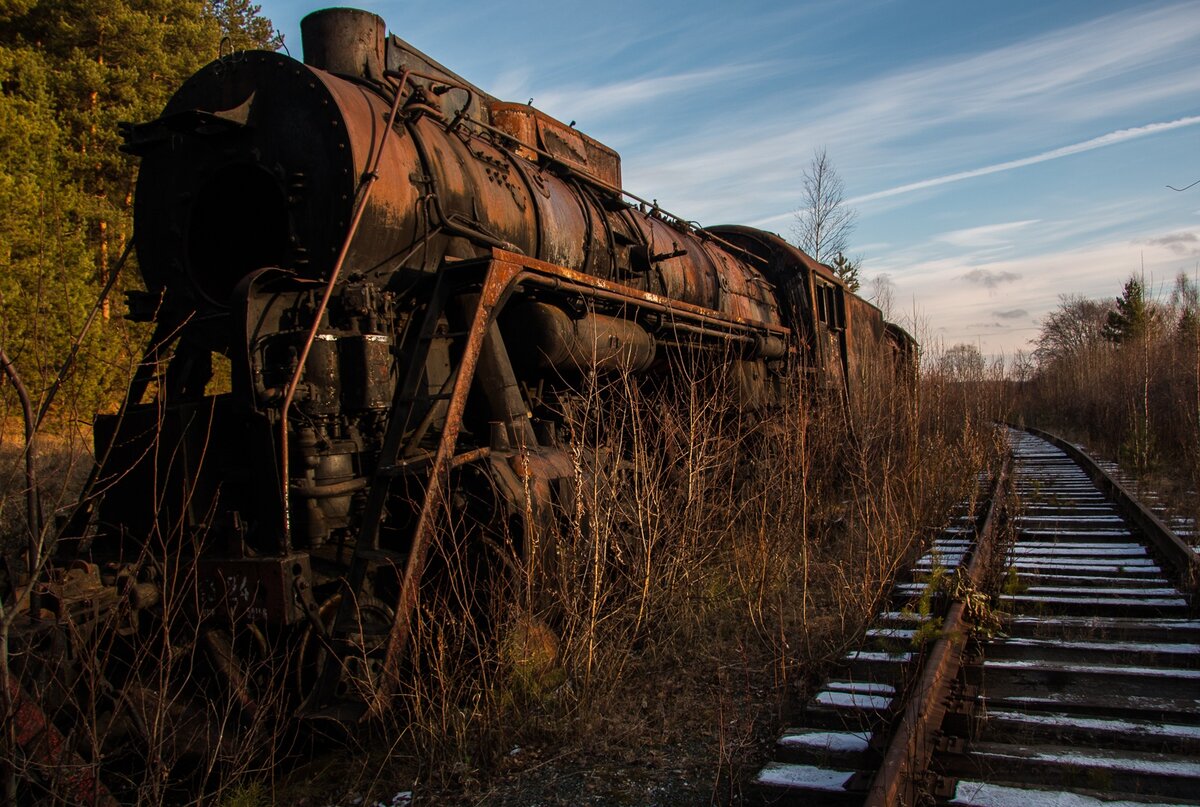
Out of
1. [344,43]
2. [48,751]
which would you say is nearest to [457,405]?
[48,751]

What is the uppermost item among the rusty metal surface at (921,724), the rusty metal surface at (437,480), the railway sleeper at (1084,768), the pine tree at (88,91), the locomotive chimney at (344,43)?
the pine tree at (88,91)

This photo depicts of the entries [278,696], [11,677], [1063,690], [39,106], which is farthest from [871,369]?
[39,106]

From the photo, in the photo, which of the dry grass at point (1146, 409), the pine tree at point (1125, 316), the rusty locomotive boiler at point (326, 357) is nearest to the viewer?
the rusty locomotive boiler at point (326, 357)

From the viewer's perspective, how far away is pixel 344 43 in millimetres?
5508

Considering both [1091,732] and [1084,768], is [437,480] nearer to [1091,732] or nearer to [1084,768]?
[1084,768]

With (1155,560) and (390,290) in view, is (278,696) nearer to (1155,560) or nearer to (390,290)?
(390,290)

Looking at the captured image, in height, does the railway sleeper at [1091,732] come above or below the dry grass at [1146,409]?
below

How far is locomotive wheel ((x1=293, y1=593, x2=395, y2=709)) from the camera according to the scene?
11.8 ft

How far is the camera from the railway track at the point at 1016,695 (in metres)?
3.22

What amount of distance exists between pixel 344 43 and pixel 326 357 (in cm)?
254

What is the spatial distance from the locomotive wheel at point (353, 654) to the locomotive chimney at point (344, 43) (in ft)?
11.2

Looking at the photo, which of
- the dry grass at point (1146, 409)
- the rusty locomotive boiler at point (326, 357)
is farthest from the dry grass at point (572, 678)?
the dry grass at point (1146, 409)

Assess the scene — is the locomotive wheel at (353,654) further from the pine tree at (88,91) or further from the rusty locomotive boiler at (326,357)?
the pine tree at (88,91)

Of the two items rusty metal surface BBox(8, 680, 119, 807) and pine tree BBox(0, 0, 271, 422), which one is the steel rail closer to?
rusty metal surface BBox(8, 680, 119, 807)
